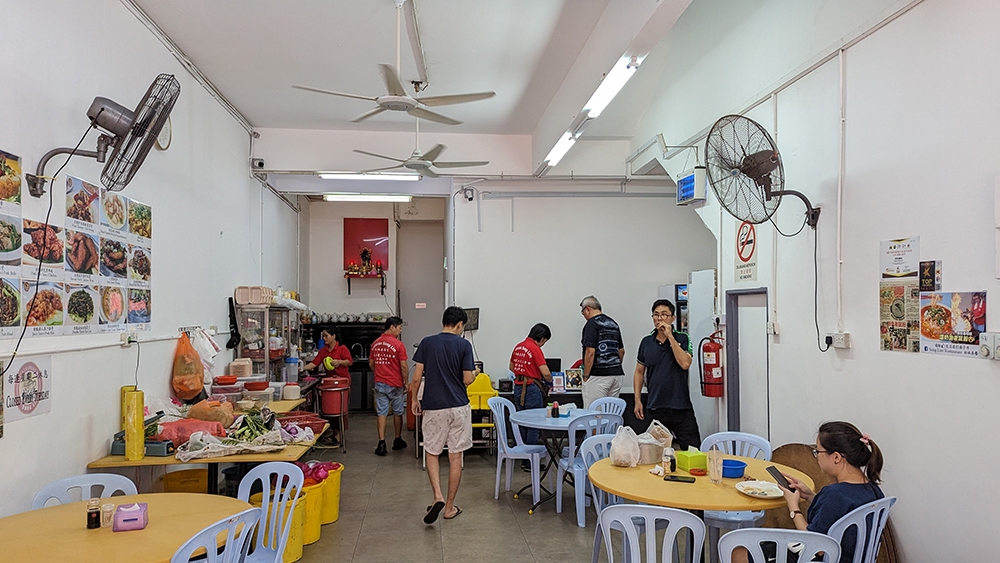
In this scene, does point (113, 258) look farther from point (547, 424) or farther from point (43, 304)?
point (547, 424)

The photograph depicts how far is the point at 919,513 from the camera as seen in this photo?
11.8 feet

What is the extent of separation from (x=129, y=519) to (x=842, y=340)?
4041 mm

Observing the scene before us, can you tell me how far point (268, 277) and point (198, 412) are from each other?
151 inches

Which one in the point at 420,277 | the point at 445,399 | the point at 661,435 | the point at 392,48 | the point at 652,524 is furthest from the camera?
the point at 420,277

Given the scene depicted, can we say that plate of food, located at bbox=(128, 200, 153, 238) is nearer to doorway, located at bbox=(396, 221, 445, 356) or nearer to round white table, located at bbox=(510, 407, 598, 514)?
round white table, located at bbox=(510, 407, 598, 514)

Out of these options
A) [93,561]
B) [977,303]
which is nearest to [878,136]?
[977,303]

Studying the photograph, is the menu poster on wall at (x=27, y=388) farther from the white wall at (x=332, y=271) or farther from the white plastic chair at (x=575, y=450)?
the white wall at (x=332, y=271)

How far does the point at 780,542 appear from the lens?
261 centimetres

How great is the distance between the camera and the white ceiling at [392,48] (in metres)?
4.84

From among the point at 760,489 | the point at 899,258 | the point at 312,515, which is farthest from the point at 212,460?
the point at 899,258

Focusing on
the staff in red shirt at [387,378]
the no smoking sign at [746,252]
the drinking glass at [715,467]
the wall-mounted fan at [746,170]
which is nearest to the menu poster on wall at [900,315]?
the wall-mounted fan at [746,170]

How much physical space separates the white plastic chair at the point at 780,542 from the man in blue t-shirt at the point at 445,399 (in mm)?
2971

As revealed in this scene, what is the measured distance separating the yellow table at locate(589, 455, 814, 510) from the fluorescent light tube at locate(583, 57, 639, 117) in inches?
105

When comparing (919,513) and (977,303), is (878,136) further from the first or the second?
(919,513)
